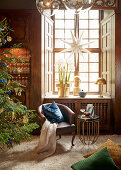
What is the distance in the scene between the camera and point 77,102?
4.67 metres

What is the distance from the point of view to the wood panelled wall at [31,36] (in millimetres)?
4477

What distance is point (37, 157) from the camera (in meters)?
3.34

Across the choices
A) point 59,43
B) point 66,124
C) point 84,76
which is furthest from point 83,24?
point 66,124

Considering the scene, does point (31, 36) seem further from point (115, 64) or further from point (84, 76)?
point (115, 64)

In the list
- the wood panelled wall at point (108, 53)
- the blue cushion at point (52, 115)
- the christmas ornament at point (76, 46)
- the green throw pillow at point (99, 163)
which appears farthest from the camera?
the christmas ornament at point (76, 46)

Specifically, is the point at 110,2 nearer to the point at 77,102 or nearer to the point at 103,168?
the point at 77,102

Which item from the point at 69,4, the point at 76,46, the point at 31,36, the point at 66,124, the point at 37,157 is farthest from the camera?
the point at 76,46

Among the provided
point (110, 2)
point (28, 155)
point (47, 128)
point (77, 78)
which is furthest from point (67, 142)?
point (110, 2)

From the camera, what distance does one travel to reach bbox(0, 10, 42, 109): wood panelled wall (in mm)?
4477

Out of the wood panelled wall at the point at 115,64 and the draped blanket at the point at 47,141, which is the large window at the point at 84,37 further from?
the draped blanket at the point at 47,141

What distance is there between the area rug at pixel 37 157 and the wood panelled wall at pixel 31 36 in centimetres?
109

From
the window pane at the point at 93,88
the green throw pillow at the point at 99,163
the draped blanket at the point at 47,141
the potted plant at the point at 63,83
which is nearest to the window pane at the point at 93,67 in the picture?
the window pane at the point at 93,88

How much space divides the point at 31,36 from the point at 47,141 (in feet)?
7.68

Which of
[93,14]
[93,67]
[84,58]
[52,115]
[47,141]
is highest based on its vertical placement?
[93,14]
